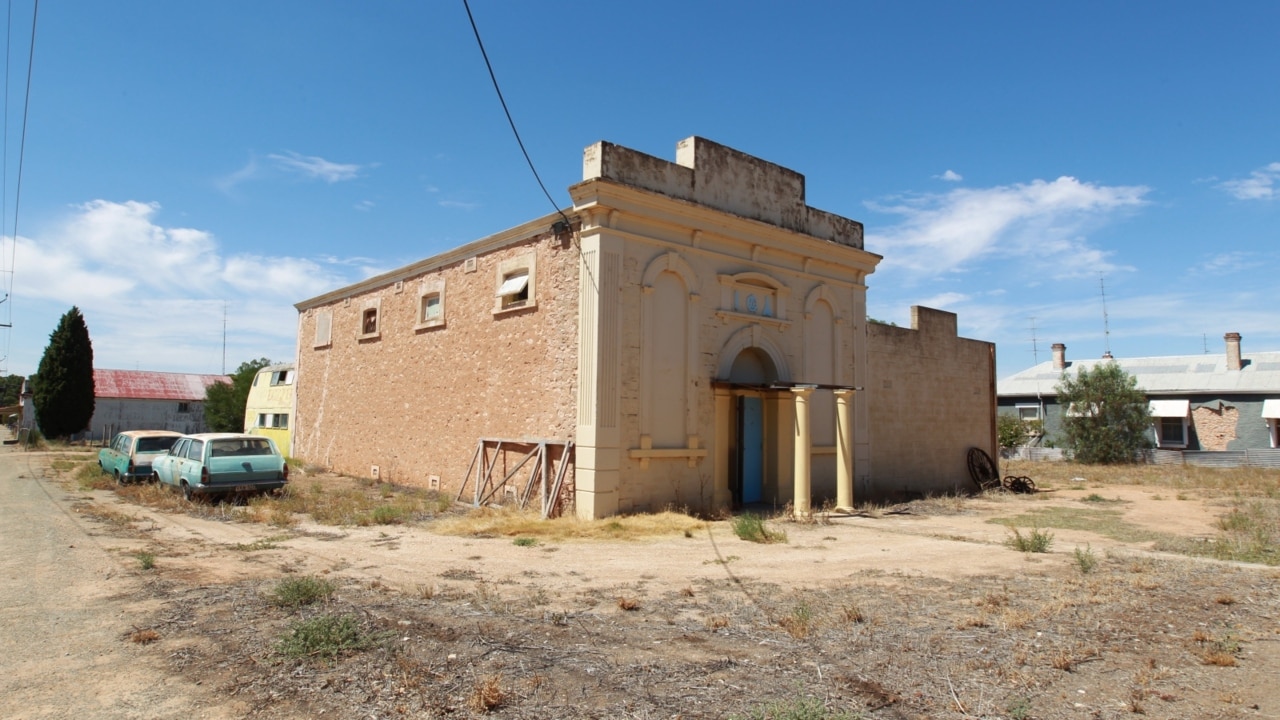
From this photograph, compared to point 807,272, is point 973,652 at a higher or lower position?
lower

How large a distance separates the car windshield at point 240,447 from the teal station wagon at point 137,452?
2.83 metres

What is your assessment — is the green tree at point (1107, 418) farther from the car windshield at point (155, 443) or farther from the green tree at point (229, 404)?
the green tree at point (229, 404)

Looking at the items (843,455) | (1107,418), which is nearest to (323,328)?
(843,455)

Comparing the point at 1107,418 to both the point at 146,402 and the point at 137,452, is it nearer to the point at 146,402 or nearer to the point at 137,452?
the point at 137,452

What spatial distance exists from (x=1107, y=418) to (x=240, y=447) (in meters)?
34.5

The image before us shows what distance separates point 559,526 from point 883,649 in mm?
7218

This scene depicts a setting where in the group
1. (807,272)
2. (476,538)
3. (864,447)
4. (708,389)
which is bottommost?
(476,538)

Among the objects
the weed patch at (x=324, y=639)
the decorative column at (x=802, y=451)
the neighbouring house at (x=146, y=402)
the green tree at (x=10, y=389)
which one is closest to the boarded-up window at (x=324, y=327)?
the decorative column at (x=802, y=451)

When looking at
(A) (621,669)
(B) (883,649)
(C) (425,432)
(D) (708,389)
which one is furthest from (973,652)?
(C) (425,432)

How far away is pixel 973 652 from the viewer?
572 cm

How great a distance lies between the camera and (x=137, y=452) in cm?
1714

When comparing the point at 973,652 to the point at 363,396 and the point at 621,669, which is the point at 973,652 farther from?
the point at 363,396

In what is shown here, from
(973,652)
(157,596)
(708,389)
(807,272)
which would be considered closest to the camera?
(973,652)

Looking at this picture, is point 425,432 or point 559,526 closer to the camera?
point 559,526
